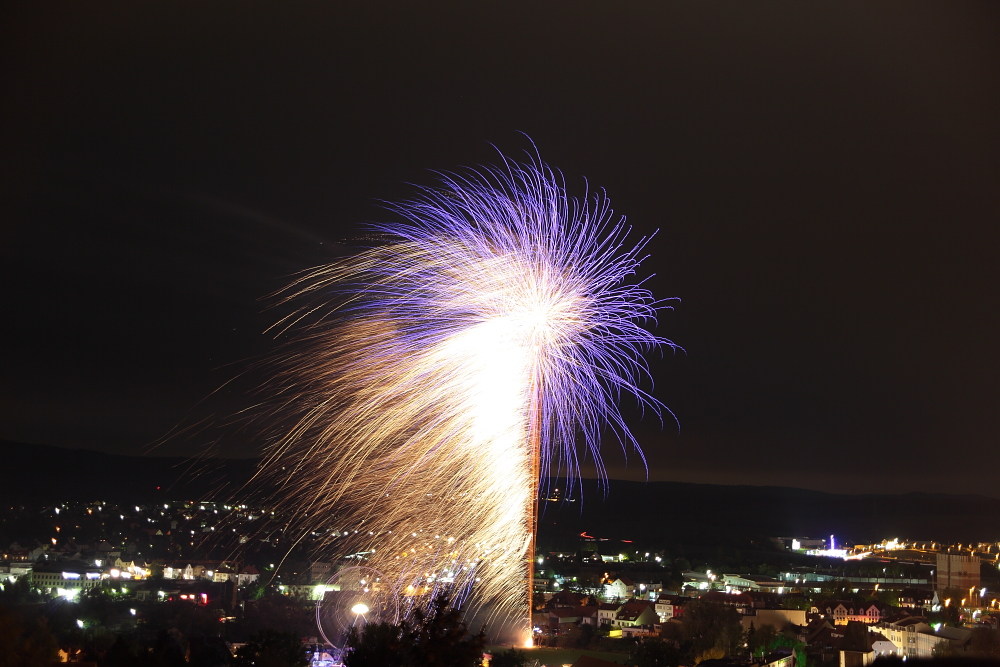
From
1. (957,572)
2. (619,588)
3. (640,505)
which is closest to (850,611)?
(619,588)

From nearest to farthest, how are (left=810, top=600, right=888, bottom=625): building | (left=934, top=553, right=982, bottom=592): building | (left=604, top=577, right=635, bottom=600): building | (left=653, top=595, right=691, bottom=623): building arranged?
(left=653, top=595, right=691, bottom=623): building
(left=810, top=600, right=888, bottom=625): building
(left=604, top=577, right=635, bottom=600): building
(left=934, top=553, right=982, bottom=592): building

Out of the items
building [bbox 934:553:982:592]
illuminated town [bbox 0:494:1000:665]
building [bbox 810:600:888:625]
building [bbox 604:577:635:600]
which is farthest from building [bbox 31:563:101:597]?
building [bbox 934:553:982:592]

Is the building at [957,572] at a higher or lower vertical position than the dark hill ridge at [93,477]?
lower

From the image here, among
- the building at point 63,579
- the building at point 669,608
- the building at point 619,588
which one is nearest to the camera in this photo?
the building at point 669,608

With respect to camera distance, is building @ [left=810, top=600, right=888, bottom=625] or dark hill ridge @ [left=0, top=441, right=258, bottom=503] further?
dark hill ridge @ [left=0, top=441, right=258, bottom=503]

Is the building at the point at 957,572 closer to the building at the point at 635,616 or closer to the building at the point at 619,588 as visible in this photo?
the building at the point at 619,588

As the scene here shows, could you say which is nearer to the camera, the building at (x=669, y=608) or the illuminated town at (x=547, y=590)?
the illuminated town at (x=547, y=590)

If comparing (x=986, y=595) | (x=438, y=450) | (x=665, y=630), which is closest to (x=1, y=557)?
(x=665, y=630)

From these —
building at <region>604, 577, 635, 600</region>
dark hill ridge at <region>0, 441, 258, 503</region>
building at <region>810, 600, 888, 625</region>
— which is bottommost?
building at <region>604, 577, 635, 600</region>

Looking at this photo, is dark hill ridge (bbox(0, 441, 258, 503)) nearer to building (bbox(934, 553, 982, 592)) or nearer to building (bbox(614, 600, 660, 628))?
building (bbox(614, 600, 660, 628))

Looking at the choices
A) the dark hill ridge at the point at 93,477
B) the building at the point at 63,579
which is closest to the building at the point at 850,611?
the building at the point at 63,579
